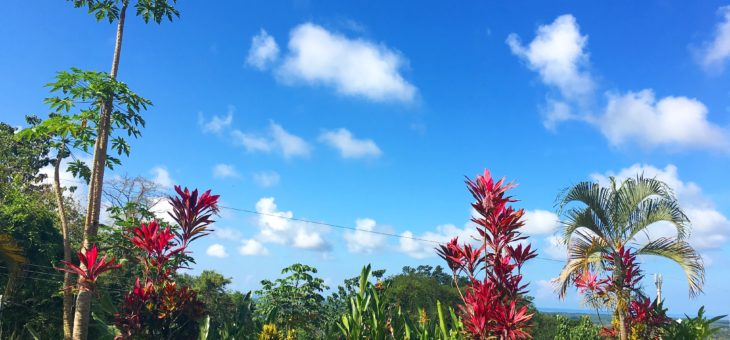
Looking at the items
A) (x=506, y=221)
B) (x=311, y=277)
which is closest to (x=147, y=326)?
(x=506, y=221)

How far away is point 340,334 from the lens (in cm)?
609

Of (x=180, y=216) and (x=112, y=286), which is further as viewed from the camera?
(x=112, y=286)

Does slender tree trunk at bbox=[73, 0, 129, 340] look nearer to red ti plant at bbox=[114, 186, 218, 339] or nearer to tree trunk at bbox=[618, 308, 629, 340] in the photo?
red ti plant at bbox=[114, 186, 218, 339]

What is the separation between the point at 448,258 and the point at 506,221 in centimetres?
65

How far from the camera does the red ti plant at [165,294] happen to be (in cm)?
425

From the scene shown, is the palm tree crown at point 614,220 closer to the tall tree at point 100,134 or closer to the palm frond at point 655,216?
the palm frond at point 655,216

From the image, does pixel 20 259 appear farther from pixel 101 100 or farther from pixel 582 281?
pixel 582 281

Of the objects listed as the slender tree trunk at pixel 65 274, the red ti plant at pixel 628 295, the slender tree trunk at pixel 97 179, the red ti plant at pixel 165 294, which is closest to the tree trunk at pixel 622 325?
the red ti plant at pixel 628 295

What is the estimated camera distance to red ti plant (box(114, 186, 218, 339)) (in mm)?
4246

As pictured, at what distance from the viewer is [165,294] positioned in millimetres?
4352

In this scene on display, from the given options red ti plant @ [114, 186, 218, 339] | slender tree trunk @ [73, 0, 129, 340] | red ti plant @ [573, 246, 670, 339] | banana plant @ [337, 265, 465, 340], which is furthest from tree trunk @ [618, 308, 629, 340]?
slender tree trunk @ [73, 0, 129, 340]

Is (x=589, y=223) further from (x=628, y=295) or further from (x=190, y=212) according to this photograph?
(x=190, y=212)

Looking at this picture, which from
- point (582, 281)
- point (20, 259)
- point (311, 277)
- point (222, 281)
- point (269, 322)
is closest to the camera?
point (269, 322)

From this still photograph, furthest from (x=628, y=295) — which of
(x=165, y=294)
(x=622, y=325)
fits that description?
(x=165, y=294)
